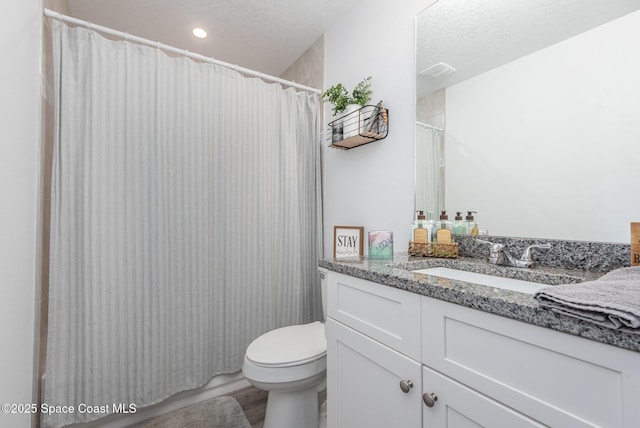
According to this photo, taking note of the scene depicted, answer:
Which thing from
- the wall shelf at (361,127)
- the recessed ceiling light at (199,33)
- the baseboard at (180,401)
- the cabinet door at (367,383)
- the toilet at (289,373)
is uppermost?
the recessed ceiling light at (199,33)

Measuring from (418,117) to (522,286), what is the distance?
0.88m

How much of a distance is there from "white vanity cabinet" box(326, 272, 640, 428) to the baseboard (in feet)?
2.94

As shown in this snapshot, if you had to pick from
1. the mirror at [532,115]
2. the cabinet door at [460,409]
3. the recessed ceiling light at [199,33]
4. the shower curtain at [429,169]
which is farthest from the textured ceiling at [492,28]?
the recessed ceiling light at [199,33]

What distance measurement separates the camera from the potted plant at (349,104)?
1.60 metres

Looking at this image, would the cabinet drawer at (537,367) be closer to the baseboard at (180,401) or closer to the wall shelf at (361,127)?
the wall shelf at (361,127)

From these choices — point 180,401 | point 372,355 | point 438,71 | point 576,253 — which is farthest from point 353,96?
point 180,401

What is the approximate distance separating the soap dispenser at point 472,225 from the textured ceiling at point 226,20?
1492 millimetres

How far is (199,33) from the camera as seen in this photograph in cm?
197

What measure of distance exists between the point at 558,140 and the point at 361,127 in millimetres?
885

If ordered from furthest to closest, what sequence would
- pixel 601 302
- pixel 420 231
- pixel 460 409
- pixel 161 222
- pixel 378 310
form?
pixel 161 222
pixel 420 231
pixel 378 310
pixel 460 409
pixel 601 302

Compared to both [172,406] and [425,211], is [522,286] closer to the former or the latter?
[425,211]

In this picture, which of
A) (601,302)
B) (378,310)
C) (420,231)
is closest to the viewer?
(601,302)

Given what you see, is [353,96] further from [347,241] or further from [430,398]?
[430,398]

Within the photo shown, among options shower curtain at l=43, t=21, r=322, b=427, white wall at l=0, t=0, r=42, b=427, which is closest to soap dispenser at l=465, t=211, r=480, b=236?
shower curtain at l=43, t=21, r=322, b=427
